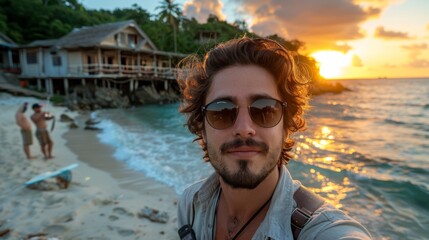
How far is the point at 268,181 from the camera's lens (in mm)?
1654

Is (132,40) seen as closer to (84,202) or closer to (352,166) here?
(352,166)

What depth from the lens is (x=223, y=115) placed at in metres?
1.74

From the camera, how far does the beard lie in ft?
5.17

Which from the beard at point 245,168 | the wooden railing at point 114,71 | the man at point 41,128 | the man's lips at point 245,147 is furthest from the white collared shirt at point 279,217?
the wooden railing at point 114,71

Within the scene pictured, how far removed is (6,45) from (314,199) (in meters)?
35.4

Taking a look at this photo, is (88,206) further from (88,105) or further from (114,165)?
(88,105)

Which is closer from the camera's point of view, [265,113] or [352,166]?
[265,113]

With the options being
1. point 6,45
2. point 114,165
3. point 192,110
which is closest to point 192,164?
point 114,165

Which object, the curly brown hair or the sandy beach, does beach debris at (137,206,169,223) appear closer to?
the sandy beach

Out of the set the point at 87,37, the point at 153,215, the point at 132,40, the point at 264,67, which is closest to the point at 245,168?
the point at 264,67

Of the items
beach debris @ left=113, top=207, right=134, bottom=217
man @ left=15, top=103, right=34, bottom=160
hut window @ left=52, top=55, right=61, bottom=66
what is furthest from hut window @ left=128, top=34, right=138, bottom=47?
beach debris @ left=113, top=207, right=134, bottom=217

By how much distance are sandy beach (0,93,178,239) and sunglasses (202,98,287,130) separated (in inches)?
130

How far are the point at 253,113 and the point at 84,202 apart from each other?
4.86 metres

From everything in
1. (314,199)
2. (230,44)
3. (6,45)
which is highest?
(6,45)
